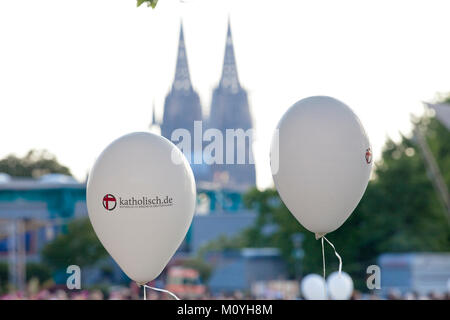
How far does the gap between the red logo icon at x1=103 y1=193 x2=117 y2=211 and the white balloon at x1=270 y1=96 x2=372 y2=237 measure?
1313 millimetres

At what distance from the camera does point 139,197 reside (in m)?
7.06

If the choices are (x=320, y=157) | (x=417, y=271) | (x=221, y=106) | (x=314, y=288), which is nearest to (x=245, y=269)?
(x=417, y=271)

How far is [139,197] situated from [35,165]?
273 ft

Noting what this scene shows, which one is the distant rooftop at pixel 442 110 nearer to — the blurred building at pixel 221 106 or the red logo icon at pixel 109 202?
the red logo icon at pixel 109 202

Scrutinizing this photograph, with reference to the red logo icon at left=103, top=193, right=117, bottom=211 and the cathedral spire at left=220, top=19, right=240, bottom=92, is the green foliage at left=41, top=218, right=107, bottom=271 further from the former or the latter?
the cathedral spire at left=220, top=19, right=240, bottom=92

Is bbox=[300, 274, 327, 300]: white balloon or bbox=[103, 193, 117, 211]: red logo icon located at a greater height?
bbox=[103, 193, 117, 211]: red logo icon

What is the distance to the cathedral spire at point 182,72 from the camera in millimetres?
108500

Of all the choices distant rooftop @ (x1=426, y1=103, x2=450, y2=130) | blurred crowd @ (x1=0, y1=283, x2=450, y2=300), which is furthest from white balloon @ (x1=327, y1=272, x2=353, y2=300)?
distant rooftop @ (x1=426, y1=103, x2=450, y2=130)

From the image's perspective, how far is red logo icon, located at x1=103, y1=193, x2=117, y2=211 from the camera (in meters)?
7.06

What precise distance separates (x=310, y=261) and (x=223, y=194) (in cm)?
2918

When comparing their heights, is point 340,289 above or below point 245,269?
above

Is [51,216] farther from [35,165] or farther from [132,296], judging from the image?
[132,296]
